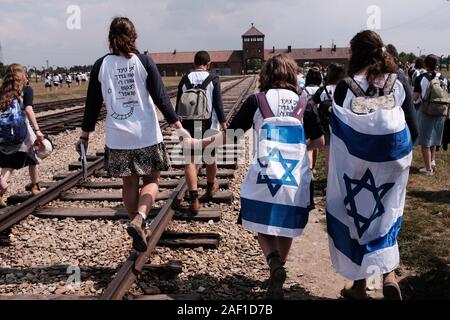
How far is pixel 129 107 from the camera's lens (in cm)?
392

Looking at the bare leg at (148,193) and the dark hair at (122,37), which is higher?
the dark hair at (122,37)

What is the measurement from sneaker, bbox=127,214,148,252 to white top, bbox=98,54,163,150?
62 centimetres

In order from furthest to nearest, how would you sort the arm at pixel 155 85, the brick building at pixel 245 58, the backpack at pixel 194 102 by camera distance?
the brick building at pixel 245 58, the backpack at pixel 194 102, the arm at pixel 155 85

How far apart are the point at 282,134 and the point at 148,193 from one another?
1.42 m

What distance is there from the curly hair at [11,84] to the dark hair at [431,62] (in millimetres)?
5784

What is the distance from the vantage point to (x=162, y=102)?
4000 millimetres

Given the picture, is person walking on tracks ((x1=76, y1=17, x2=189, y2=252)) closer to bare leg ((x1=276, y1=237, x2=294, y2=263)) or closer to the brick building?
bare leg ((x1=276, y1=237, x2=294, y2=263))

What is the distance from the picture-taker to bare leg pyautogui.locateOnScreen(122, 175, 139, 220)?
4219 millimetres

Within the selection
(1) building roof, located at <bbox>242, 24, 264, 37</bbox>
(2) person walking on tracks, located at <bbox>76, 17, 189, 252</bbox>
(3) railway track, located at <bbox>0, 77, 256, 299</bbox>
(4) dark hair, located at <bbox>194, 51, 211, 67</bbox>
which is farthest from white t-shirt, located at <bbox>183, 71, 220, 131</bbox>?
(1) building roof, located at <bbox>242, 24, 264, 37</bbox>

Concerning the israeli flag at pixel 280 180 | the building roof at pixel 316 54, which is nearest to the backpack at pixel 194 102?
the israeli flag at pixel 280 180

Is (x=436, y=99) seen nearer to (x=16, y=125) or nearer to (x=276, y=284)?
(x=276, y=284)

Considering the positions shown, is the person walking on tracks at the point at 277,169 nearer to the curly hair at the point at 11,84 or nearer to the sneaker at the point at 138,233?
the sneaker at the point at 138,233

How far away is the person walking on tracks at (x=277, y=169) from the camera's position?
3.41m
